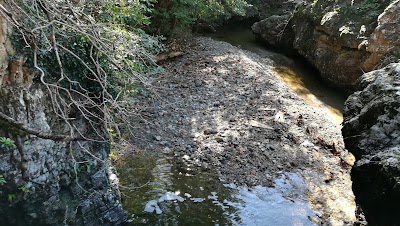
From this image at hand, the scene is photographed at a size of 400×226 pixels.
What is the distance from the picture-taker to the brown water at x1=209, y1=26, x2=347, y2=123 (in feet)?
36.3

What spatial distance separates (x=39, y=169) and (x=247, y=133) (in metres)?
5.00

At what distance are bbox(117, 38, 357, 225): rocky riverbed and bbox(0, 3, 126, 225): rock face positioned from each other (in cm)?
130

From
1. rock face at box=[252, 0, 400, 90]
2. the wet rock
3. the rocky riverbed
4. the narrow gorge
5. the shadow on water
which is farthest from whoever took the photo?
rock face at box=[252, 0, 400, 90]

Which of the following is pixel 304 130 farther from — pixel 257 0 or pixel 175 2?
pixel 257 0

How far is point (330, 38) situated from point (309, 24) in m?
1.65

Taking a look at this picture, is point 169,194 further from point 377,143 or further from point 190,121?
point 377,143

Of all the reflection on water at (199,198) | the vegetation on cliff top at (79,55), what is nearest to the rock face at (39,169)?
the vegetation on cliff top at (79,55)

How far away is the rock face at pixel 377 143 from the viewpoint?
4785 millimetres

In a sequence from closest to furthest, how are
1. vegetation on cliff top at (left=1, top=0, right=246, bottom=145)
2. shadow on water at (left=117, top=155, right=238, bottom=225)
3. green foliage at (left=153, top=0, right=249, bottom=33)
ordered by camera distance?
vegetation on cliff top at (left=1, top=0, right=246, bottom=145), shadow on water at (left=117, top=155, right=238, bottom=225), green foliage at (left=153, top=0, right=249, bottom=33)

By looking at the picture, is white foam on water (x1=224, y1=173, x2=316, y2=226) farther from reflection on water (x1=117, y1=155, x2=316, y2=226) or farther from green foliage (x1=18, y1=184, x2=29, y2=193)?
green foliage (x1=18, y1=184, x2=29, y2=193)

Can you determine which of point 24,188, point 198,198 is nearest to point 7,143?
point 24,188

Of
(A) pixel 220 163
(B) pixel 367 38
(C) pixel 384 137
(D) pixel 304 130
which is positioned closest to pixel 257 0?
(B) pixel 367 38

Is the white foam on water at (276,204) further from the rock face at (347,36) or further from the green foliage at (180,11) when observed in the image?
A: the green foliage at (180,11)

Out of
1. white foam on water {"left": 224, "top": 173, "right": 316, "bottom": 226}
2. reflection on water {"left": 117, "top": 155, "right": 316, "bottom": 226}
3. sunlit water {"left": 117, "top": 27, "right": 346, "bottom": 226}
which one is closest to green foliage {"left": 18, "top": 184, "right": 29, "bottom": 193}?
sunlit water {"left": 117, "top": 27, "right": 346, "bottom": 226}
